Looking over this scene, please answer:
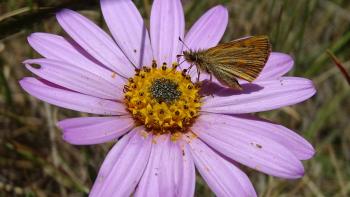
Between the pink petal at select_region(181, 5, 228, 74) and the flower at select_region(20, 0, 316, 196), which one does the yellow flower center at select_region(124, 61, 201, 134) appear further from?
the pink petal at select_region(181, 5, 228, 74)

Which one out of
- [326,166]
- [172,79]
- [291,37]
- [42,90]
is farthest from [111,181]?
[291,37]

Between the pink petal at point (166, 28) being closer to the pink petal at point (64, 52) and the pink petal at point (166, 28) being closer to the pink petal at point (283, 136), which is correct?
the pink petal at point (64, 52)

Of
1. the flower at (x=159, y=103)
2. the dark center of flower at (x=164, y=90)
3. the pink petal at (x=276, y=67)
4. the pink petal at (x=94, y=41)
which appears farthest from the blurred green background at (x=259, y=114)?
the pink petal at (x=276, y=67)

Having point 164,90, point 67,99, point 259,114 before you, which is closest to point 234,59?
point 164,90

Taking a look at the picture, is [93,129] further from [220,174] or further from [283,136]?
[283,136]

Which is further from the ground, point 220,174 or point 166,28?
point 166,28

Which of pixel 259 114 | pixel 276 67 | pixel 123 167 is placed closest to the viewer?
pixel 123 167

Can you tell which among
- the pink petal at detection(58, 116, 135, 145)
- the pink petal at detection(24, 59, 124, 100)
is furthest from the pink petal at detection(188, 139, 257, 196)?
the pink petal at detection(24, 59, 124, 100)
